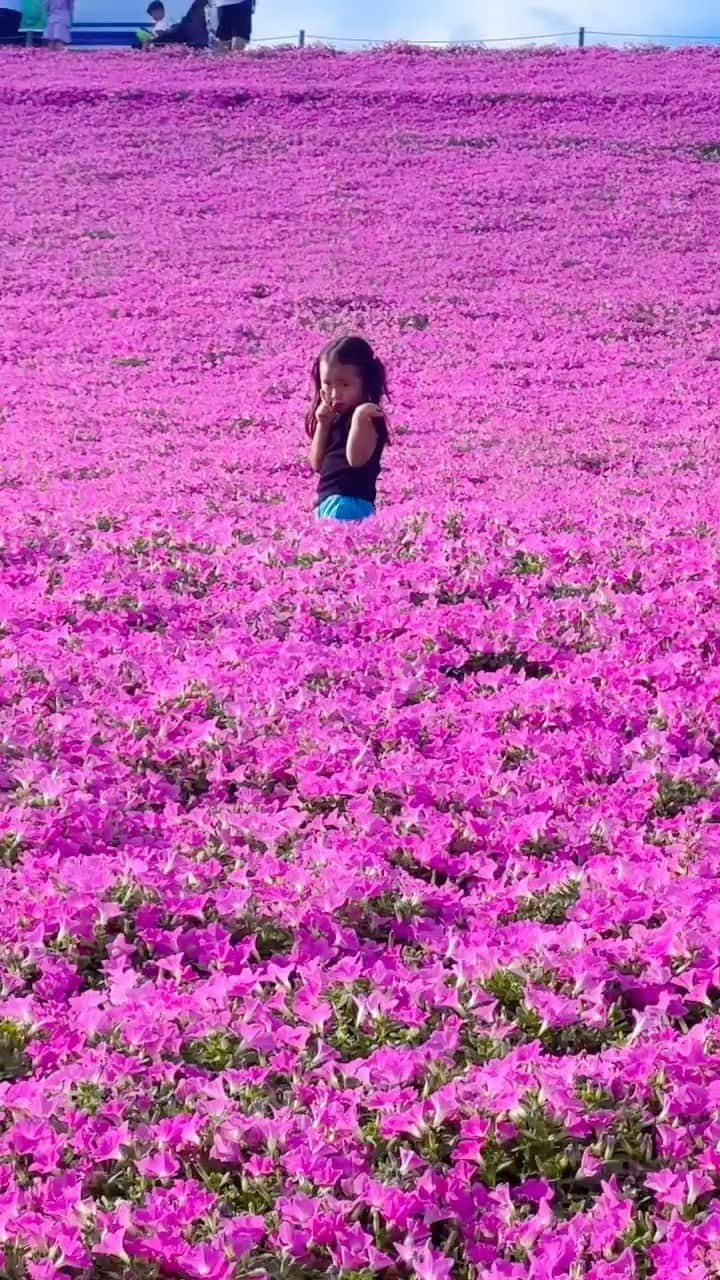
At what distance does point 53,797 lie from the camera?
565 cm

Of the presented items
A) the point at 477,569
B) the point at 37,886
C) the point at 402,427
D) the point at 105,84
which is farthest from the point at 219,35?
the point at 37,886

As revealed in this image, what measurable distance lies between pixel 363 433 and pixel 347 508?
33.1 inches

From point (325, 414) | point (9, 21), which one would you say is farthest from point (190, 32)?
point (325, 414)

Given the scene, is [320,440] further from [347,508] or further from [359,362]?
[359,362]

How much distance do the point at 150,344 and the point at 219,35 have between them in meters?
38.0

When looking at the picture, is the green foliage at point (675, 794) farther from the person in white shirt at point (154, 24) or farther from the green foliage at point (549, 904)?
the person in white shirt at point (154, 24)

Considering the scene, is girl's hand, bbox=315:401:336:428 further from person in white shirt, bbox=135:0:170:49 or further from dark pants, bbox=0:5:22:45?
dark pants, bbox=0:5:22:45

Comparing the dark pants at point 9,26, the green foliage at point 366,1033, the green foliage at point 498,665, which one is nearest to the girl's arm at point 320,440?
the green foliage at point 498,665

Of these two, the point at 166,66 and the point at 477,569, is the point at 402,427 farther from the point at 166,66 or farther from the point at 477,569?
the point at 166,66

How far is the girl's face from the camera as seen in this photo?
10227 mm

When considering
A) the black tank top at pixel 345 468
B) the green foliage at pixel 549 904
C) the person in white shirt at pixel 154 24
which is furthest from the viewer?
the person in white shirt at pixel 154 24

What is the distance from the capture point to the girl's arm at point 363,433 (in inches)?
393

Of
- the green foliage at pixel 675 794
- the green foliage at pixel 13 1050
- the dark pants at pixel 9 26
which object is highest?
the dark pants at pixel 9 26

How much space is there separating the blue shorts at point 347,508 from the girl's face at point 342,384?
0.69 metres
